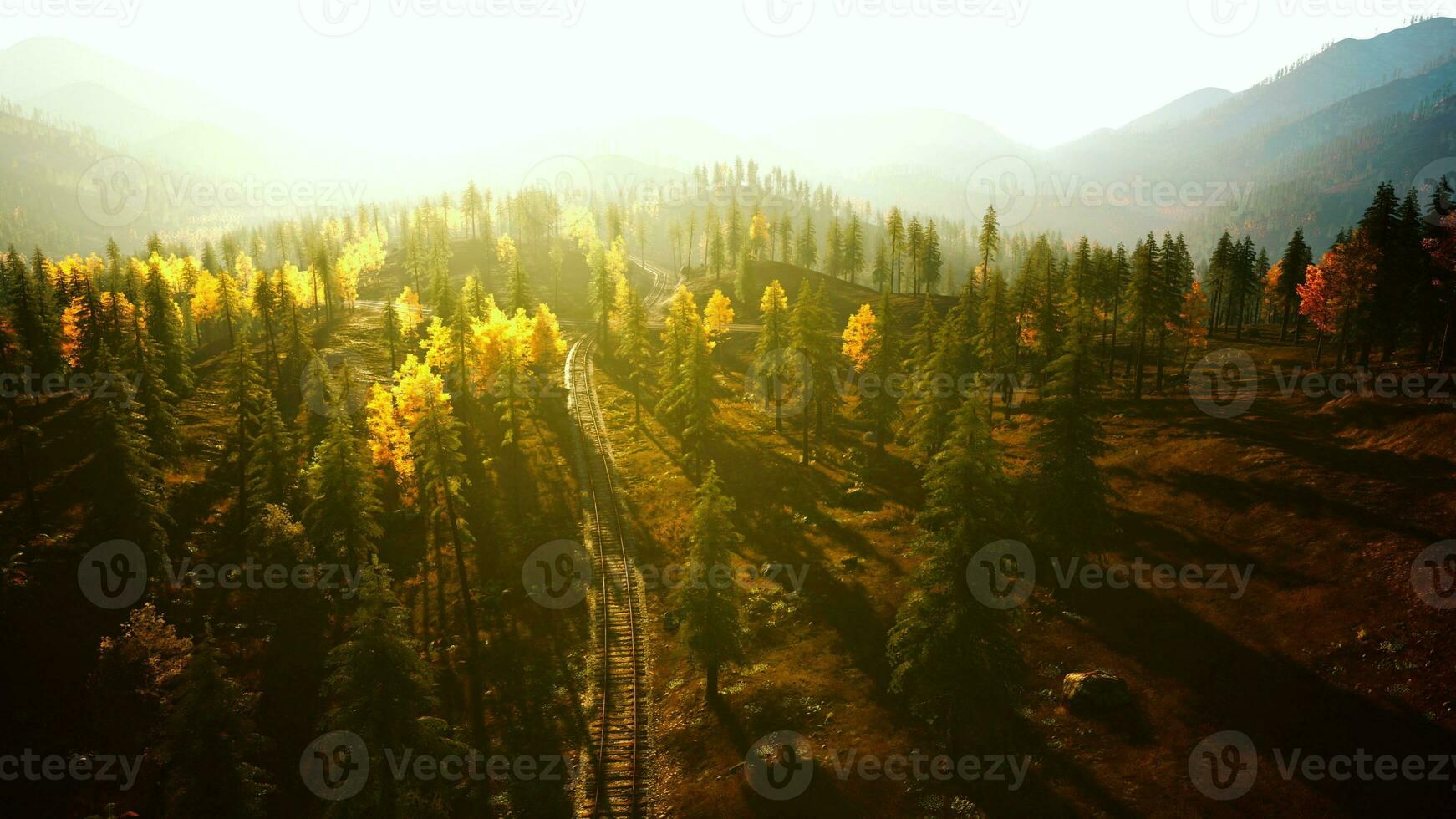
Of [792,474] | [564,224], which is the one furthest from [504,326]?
[564,224]

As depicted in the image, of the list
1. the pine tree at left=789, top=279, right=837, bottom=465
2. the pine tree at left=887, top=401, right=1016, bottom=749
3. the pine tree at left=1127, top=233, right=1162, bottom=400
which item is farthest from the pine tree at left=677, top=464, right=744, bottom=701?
the pine tree at left=1127, top=233, right=1162, bottom=400

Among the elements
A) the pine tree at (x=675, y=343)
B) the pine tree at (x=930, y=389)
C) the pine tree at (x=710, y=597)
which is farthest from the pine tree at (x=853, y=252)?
the pine tree at (x=710, y=597)

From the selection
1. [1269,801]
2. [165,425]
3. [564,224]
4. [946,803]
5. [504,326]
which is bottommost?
[946,803]

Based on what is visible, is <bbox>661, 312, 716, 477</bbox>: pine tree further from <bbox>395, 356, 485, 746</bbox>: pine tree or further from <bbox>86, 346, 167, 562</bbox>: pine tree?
<bbox>86, 346, 167, 562</bbox>: pine tree

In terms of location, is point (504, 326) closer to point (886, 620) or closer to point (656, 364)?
point (656, 364)

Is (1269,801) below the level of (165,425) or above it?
below

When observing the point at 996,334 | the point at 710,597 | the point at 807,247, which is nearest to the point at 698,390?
the point at 710,597

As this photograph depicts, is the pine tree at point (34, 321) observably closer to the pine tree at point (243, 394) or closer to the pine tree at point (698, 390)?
the pine tree at point (243, 394)

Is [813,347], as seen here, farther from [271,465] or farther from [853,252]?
[853,252]
